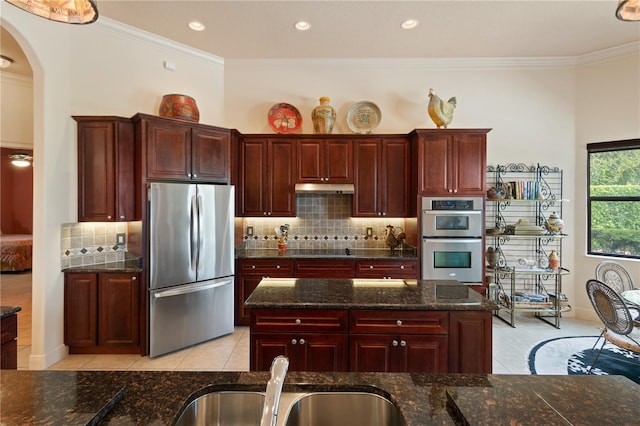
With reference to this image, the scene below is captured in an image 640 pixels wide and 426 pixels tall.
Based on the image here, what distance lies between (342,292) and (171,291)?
210cm

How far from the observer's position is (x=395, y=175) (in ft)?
13.8

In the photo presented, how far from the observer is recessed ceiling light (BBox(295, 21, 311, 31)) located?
357 centimetres

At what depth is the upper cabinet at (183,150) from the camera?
A: 3.32 meters

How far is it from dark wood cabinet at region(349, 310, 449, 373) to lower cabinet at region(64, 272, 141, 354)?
8.24 feet

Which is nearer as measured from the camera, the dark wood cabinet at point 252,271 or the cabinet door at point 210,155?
the cabinet door at point 210,155

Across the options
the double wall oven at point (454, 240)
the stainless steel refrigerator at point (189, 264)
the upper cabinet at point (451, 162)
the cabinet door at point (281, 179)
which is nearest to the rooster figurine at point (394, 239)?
the double wall oven at point (454, 240)

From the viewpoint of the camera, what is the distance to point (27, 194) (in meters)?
7.74

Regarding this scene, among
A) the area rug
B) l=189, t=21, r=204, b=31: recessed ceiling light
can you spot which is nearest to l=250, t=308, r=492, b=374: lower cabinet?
the area rug

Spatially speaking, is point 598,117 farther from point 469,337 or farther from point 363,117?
point 469,337

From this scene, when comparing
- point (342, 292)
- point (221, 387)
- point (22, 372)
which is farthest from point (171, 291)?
point (221, 387)

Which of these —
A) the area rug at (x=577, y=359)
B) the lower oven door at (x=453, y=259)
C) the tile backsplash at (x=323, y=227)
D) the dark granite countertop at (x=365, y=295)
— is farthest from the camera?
the tile backsplash at (x=323, y=227)

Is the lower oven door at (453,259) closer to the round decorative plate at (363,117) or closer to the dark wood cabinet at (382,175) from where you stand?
the dark wood cabinet at (382,175)

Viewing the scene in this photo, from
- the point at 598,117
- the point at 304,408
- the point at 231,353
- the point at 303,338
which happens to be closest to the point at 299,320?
the point at 303,338

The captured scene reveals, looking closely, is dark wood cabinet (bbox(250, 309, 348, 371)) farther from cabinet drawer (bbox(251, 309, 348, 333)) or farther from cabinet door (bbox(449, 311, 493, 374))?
cabinet door (bbox(449, 311, 493, 374))
